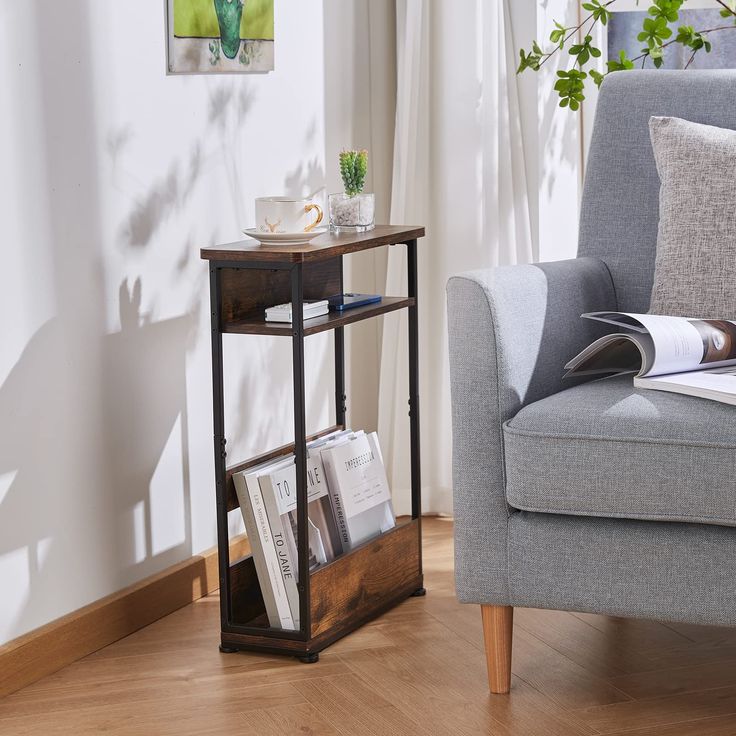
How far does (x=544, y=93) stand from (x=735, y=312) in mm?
963

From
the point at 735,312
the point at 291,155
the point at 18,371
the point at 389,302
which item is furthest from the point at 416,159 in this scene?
the point at 18,371

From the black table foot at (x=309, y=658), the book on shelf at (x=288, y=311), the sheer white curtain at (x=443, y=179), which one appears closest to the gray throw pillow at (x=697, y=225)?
the book on shelf at (x=288, y=311)

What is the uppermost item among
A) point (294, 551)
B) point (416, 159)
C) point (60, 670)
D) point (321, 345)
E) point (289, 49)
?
point (289, 49)

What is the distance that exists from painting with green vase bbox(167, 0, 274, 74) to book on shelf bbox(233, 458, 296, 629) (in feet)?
2.41

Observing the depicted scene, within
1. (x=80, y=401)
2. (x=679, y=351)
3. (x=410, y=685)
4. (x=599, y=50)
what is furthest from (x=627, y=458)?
(x=599, y=50)

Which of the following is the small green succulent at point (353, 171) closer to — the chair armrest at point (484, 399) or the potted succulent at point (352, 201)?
the potted succulent at point (352, 201)

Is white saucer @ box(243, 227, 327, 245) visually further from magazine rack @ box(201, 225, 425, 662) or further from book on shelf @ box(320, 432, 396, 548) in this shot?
book on shelf @ box(320, 432, 396, 548)

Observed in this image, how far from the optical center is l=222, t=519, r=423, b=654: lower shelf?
1.96 metres

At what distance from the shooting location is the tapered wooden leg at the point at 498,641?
176 cm

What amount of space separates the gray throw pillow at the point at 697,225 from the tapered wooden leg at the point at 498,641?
1.89 ft

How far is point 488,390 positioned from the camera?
1.71 meters

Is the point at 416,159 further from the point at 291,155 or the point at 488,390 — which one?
the point at 488,390

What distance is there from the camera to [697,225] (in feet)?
6.34

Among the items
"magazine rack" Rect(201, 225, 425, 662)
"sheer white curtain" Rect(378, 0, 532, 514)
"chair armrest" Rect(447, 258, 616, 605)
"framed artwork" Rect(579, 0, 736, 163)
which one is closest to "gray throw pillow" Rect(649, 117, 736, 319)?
"chair armrest" Rect(447, 258, 616, 605)
